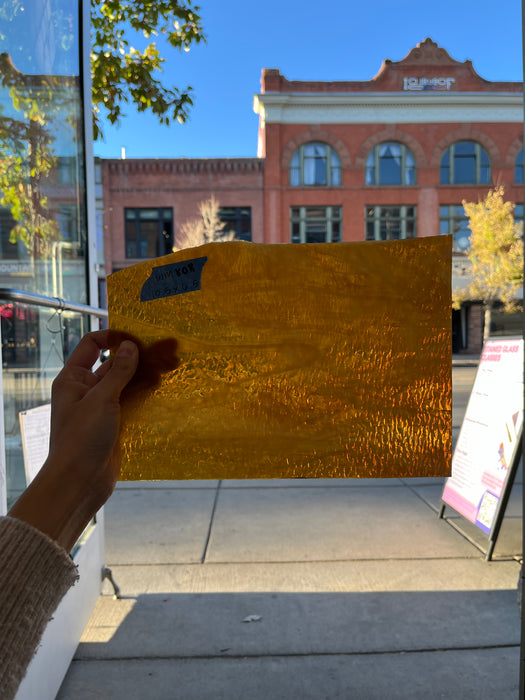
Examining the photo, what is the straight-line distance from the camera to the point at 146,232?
25.6 metres

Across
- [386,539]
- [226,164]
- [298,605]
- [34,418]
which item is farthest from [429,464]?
[226,164]

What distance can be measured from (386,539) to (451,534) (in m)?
0.49

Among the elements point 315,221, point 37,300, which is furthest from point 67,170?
point 315,221

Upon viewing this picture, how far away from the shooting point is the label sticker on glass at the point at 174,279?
757mm

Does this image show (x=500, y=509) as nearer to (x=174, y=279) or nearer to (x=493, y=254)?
(x=174, y=279)

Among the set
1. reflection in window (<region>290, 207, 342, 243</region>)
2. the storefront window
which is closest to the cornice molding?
reflection in window (<region>290, 207, 342, 243</region>)

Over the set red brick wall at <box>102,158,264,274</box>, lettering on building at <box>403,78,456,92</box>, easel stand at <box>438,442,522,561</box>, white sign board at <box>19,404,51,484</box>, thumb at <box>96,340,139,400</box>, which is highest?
lettering on building at <box>403,78,456,92</box>

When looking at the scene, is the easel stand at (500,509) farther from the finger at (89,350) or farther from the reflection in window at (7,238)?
the finger at (89,350)

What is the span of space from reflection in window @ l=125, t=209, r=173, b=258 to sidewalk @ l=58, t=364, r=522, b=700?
73.0ft

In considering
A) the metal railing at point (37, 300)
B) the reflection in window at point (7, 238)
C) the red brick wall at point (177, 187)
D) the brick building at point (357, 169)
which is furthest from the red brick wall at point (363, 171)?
the reflection in window at point (7, 238)

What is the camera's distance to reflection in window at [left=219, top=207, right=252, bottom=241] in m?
25.8

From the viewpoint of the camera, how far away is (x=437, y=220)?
85.1 ft

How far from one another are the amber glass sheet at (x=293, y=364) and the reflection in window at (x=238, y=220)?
25.3 metres

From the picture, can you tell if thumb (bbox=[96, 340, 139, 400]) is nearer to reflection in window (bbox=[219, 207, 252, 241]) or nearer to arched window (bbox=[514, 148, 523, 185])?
reflection in window (bbox=[219, 207, 252, 241])
